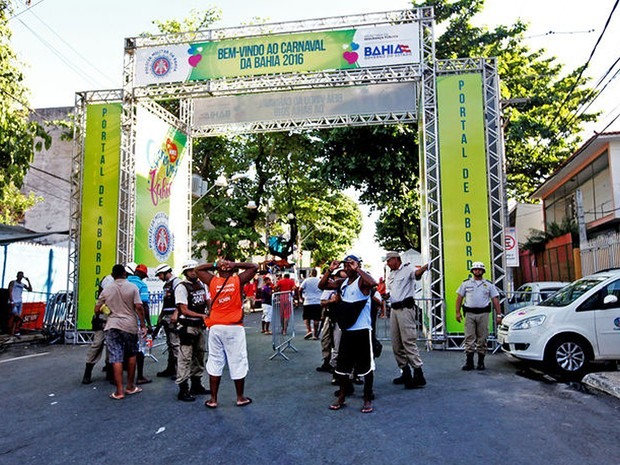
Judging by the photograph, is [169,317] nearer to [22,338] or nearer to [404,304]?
[404,304]

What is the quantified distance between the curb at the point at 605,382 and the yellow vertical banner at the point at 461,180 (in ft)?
11.8

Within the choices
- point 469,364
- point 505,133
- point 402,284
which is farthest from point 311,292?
point 505,133

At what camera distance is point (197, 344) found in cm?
638

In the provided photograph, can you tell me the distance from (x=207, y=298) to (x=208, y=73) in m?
7.54

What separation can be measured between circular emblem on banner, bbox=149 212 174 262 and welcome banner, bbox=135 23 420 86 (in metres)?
3.60

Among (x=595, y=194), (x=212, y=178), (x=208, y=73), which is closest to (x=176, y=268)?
(x=208, y=73)

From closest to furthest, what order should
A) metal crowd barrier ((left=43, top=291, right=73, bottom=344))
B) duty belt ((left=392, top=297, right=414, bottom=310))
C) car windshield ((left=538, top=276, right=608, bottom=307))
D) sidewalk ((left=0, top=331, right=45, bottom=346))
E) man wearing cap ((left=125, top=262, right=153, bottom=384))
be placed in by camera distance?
duty belt ((left=392, top=297, right=414, bottom=310))
man wearing cap ((left=125, top=262, right=153, bottom=384))
car windshield ((left=538, top=276, right=608, bottom=307))
sidewalk ((left=0, top=331, right=45, bottom=346))
metal crowd barrier ((left=43, top=291, right=73, bottom=344))

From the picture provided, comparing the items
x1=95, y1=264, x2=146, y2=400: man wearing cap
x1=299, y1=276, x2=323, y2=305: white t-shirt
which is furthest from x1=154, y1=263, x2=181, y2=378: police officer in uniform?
x1=299, y1=276, x2=323, y2=305: white t-shirt

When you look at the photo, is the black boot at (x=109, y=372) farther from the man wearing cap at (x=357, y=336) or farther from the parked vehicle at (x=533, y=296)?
the parked vehicle at (x=533, y=296)

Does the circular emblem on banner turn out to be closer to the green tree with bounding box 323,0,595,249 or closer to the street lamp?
the street lamp

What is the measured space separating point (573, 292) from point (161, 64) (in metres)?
10.7

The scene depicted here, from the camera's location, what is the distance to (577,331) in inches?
293

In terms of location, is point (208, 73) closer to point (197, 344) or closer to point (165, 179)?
point (165, 179)

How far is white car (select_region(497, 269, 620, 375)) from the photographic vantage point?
7.36 metres
